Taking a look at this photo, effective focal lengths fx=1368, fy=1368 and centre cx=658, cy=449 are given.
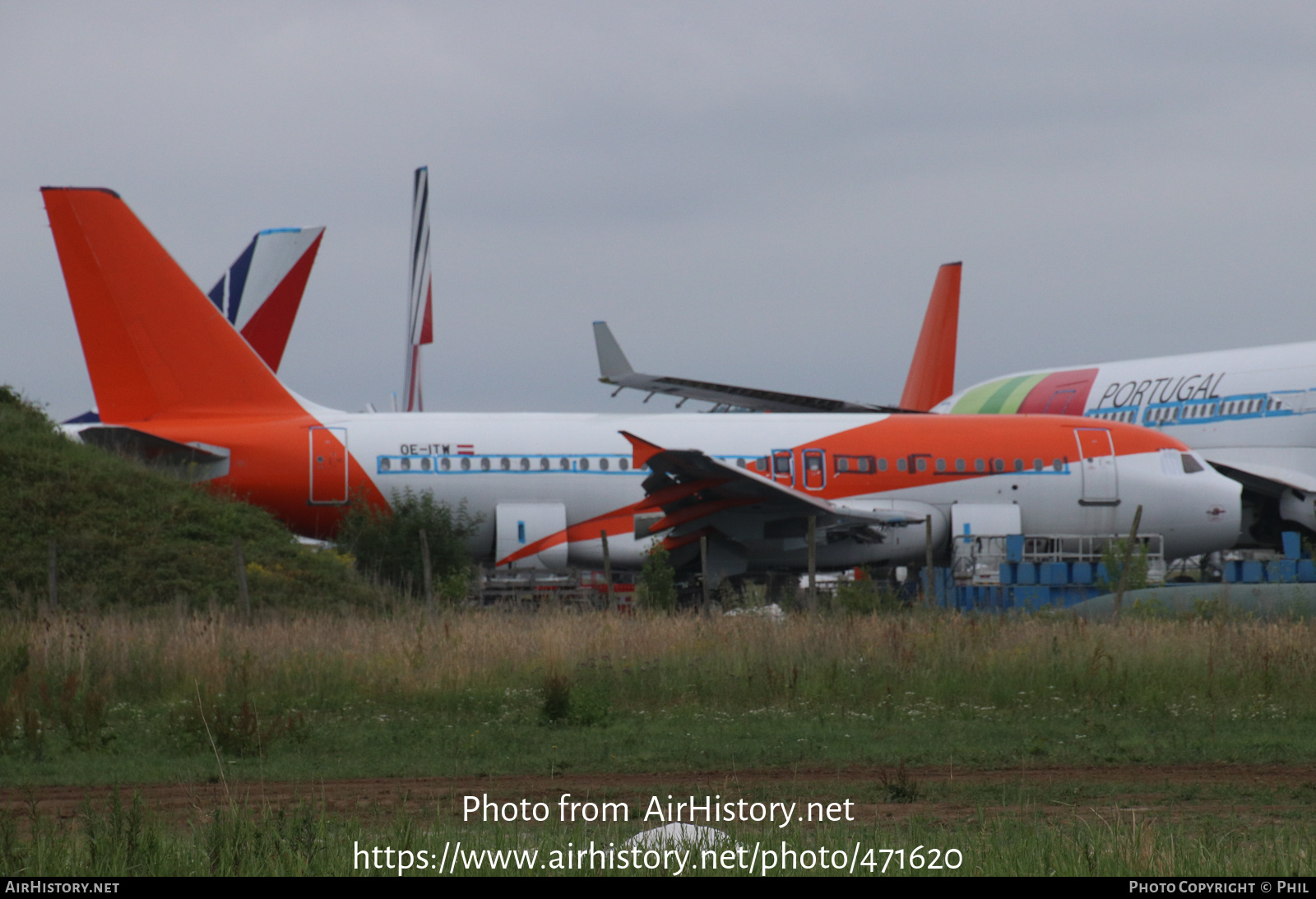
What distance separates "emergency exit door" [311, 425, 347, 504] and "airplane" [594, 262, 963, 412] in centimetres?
2157

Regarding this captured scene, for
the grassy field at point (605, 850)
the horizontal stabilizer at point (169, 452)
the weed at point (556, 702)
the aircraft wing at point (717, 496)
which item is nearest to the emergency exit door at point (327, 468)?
the horizontal stabilizer at point (169, 452)

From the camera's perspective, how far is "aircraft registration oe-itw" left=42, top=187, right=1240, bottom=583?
24.8 meters

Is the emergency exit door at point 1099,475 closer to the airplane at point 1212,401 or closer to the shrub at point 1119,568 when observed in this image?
the shrub at point 1119,568

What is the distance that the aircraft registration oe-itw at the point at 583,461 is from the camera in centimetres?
2484

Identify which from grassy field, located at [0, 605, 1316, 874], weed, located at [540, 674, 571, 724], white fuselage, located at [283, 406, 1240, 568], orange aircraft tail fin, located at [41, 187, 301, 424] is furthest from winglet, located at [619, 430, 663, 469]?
weed, located at [540, 674, 571, 724]

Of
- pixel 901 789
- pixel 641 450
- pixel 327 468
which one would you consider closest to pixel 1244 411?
pixel 641 450

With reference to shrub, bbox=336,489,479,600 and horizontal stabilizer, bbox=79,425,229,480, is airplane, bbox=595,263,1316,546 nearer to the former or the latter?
shrub, bbox=336,489,479,600

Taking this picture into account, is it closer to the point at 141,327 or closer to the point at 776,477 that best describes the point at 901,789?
the point at 776,477

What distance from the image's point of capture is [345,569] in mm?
22656

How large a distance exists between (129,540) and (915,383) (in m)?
34.3

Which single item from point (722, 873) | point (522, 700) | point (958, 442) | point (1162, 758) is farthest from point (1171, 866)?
point (958, 442)

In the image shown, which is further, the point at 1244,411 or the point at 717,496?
the point at 1244,411

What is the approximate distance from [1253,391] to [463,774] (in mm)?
29788

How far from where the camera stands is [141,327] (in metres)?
25.1
